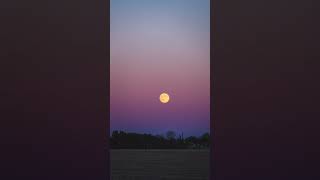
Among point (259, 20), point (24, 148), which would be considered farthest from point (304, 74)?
point (24, 148)

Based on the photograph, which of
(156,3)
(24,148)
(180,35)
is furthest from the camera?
(180,35)

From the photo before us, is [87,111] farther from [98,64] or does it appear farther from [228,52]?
[228,52]

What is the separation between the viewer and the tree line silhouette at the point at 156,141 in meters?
16.1

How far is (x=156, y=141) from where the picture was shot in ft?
57.4

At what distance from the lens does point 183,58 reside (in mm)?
12008

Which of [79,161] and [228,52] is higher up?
[228,52]

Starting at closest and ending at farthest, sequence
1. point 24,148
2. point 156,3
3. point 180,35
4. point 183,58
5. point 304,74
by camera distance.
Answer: point 304,74
point 24,148
point 156,3
point 180,35
point 183,58

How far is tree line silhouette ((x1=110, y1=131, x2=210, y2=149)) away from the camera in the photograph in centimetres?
1613

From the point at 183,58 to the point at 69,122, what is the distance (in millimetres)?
8306

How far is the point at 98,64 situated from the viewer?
4.02 m

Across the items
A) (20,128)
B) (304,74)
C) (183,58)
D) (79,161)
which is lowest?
(79,161)

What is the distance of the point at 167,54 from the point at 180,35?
1.56 m

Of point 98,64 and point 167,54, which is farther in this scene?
point 167,54

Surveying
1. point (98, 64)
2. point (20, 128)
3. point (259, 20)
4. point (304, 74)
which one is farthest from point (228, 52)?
point (20, 128)
